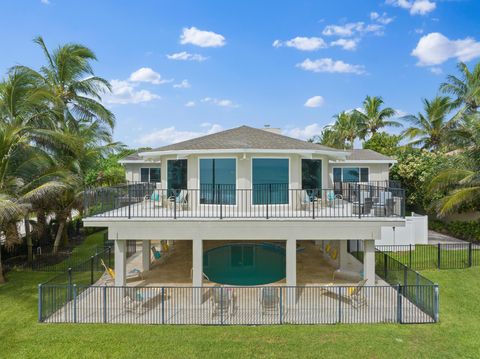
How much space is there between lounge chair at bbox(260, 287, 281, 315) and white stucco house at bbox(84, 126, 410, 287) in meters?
1.47

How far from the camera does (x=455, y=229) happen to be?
23984 mm

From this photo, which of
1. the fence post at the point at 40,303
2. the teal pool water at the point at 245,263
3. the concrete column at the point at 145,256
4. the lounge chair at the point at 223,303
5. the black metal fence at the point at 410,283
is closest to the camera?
the fence post at the point at 40,303

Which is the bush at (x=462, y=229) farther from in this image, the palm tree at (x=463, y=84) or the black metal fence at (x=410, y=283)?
the palm tree at (x=463, y=84)

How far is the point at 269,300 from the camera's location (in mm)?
10820

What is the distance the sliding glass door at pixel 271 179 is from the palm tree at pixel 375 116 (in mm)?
40049

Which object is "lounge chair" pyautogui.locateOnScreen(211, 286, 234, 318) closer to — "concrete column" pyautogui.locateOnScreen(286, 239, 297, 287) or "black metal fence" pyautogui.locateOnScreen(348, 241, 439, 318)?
"concrete column" pyautogui.locateOnScreen(286, 239, 297, 287)

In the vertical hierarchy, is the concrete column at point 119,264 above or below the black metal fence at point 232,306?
above

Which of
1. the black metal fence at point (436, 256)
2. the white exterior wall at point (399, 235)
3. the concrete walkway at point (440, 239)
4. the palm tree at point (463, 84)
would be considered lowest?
the concrete walkway at point (440, 239)

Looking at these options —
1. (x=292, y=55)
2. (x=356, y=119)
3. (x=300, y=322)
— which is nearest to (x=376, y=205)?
(x=300, y=322)

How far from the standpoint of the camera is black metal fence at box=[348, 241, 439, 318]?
1052 cm

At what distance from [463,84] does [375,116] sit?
16.7m

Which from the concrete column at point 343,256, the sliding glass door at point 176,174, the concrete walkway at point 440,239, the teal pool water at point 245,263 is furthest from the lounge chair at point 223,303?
the concrete walkway at point 440,239

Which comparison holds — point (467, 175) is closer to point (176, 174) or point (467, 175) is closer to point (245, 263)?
point (245, 263)

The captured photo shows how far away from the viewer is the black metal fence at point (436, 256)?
15.9 metres
